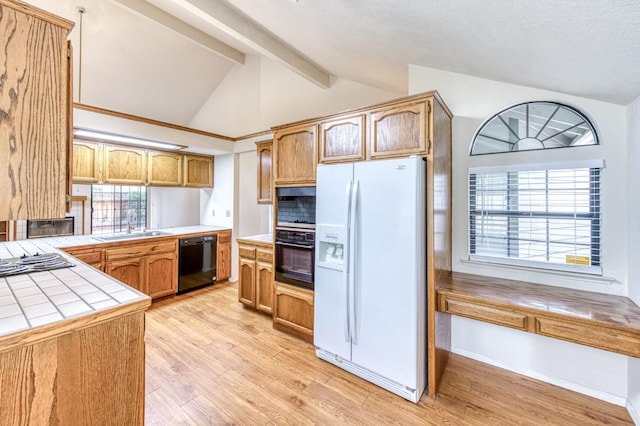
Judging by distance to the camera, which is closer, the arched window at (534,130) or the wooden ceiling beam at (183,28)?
the arched window at (534,130)

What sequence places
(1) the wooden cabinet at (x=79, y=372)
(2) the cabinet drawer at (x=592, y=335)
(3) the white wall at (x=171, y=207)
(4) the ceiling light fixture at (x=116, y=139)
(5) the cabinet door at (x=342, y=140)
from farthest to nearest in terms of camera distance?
(3) the white wall at (x=171, y=207) → (4) the ceiling light fixture at (x=116, y=139) → (5) the cabinet door at (x=342, y=140) → (2) the cabinet drawer at (x=592, y=335) → (1) the wooden cabinet at (x=79, y=372)

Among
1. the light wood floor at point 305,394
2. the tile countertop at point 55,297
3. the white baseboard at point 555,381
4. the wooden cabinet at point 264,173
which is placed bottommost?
the light wood floor at point 305,394

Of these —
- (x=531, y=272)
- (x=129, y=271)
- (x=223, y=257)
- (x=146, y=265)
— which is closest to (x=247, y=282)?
(x=223, y=257)

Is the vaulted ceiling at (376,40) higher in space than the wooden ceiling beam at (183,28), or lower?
lower

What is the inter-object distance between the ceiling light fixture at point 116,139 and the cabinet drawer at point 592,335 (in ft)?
14.8

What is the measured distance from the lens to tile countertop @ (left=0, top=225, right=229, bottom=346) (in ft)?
3.35

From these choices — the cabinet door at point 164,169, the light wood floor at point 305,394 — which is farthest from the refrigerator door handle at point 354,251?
the cabinet door at point 164,169

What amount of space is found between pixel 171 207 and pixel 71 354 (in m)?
4.40

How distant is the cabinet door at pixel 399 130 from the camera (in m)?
1.99

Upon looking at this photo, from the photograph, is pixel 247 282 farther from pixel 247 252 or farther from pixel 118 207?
pixel 118 207

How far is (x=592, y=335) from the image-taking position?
1.64 m

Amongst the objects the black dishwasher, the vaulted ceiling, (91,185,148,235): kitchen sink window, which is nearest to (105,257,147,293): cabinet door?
the black dishwasher

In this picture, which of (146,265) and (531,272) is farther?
(146,265)

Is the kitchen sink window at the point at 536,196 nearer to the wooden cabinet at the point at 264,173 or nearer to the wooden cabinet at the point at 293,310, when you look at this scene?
the wooden cabinet at the point at 293,310
